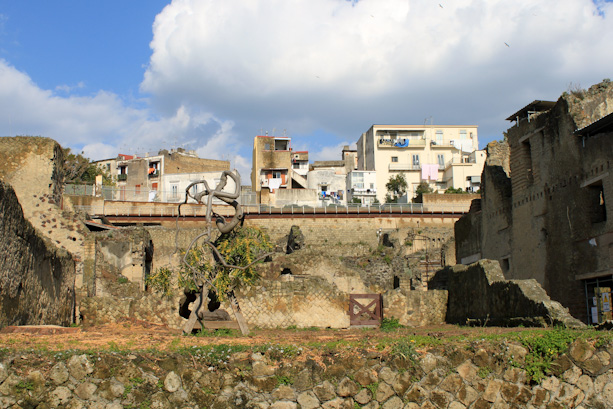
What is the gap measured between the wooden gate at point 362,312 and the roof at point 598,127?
26.5 ft

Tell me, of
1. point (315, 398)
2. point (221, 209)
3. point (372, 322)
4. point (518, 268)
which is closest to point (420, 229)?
point (221, 209)

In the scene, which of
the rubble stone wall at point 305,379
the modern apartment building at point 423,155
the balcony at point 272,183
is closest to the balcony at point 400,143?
the modern apartment building at point 423,155

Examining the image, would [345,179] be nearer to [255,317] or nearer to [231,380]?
[255,317]

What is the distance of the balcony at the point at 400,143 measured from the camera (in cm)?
7456

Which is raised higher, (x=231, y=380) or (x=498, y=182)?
(x=498, y=182)

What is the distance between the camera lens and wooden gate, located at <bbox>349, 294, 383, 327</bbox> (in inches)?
773

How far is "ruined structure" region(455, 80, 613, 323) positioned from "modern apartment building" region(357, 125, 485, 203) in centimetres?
4496

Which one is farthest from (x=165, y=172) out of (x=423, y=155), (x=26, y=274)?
(x=26, y=274)

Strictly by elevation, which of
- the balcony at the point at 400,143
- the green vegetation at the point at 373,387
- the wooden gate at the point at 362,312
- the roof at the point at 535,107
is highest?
the balcony at the point at 400,143

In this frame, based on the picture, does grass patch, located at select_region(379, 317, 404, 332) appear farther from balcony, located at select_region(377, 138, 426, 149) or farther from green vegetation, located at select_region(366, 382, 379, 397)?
balcony, located at select_region(377, 138, 426, 149)

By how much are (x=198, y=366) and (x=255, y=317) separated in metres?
10.00

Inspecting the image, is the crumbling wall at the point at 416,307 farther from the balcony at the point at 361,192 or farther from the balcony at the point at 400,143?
the balcony at the point at 400,143

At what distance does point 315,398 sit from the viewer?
930 cm

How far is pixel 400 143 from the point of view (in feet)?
245
